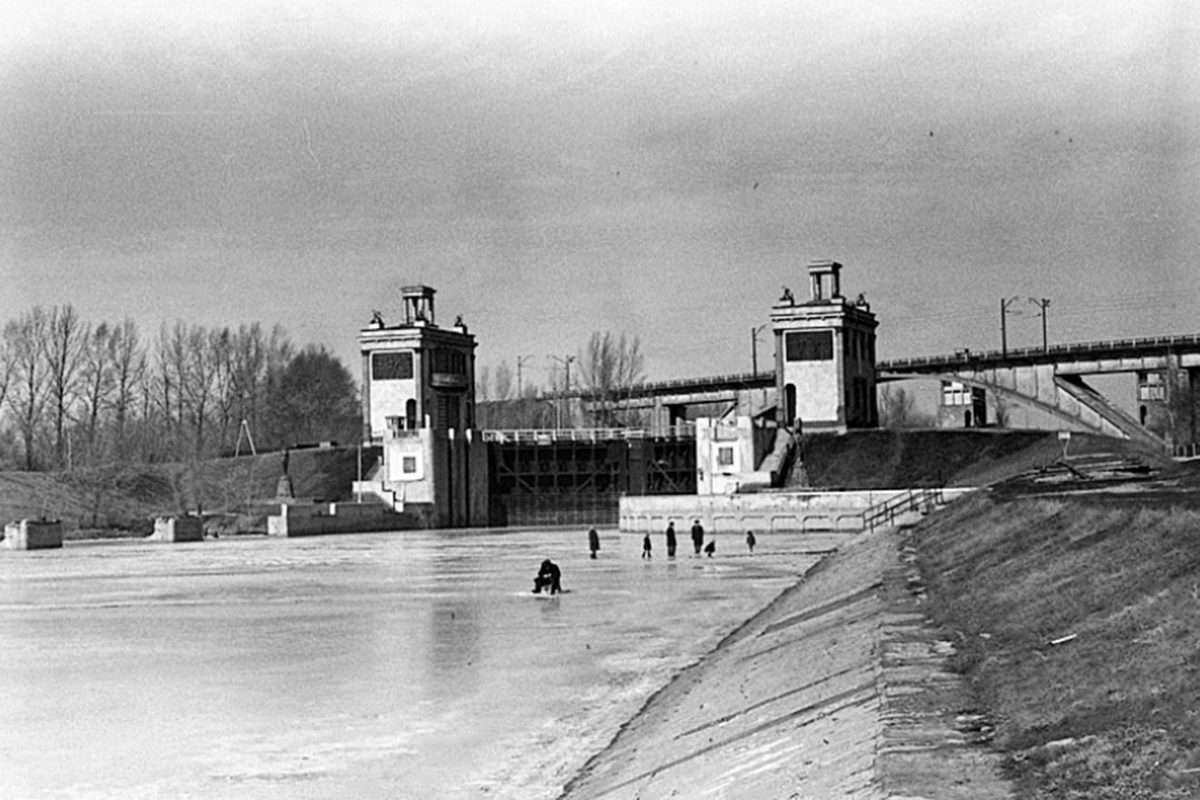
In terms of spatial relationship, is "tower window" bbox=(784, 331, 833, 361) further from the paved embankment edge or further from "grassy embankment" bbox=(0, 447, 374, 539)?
the paved embankment edge

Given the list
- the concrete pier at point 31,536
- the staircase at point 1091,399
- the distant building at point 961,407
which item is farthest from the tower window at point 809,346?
the concrete pier at point 31,536

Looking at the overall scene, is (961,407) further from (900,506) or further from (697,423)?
(900,506)

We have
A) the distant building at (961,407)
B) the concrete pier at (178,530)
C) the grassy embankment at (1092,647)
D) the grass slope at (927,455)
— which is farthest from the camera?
the distant building at (961,407)

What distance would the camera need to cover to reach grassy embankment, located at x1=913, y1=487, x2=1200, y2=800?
11070 mm

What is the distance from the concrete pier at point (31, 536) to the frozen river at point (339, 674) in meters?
30.7

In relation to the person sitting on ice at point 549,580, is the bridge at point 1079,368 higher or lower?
higher

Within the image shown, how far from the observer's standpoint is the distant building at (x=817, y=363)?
109 meters

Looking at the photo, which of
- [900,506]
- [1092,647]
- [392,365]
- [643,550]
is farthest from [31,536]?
[1092,647]

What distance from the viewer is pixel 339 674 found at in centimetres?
2580

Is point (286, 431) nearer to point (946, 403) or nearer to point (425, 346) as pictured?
point (425, 346)

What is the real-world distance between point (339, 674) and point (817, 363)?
85.7 m

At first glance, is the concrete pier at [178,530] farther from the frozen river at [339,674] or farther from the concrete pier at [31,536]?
the frozen river at [339,674]

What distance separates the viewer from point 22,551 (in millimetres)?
80938

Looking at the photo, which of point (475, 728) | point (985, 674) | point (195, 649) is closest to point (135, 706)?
point (475, 728)
